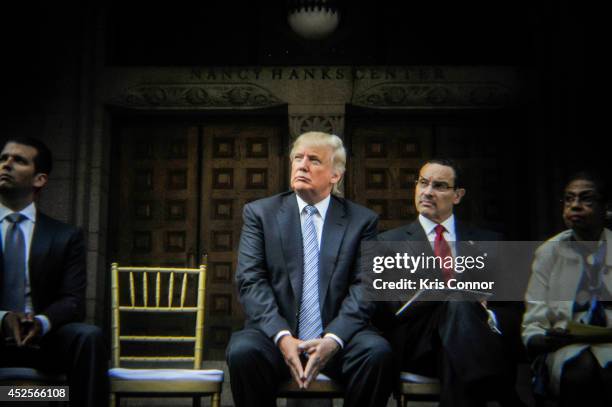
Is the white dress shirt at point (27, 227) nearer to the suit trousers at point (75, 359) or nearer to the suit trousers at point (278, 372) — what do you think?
the suit trousers at point (75, 359)

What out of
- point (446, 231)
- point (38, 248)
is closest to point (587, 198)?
point (446, 231)

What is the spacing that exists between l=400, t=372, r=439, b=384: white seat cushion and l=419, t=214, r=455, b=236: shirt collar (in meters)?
0.89

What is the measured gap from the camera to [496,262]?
14.8 ft

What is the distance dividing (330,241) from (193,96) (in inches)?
125

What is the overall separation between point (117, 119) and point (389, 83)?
2427mm

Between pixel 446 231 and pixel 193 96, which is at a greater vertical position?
pixel 193 96

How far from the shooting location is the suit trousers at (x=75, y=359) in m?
3.94

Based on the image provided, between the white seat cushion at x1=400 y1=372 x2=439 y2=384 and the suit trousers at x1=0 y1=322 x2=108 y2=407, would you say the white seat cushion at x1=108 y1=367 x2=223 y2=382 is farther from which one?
the white seat cushion at x1=400 y1=372 x2=439 y2=384

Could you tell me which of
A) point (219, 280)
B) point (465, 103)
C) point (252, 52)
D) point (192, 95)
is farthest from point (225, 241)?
point (465, 103)

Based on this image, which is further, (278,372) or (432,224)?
(432,224)

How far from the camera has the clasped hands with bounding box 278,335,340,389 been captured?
12.3 ft

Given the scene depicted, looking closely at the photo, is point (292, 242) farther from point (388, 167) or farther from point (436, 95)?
point (436, 95)

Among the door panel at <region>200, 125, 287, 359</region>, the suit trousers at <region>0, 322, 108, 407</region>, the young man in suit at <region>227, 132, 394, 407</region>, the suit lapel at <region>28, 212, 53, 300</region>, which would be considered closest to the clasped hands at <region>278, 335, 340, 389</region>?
the young man in suit at <region>227, 132, 394, 407</region>

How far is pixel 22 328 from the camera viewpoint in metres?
3.93
